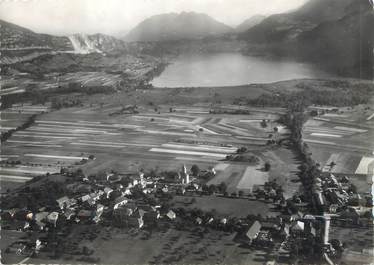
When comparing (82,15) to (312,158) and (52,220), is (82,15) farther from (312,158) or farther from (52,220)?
(312,158)

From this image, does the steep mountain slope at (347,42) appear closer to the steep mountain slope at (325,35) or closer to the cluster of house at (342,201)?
the steep mountain slope at (325,35)

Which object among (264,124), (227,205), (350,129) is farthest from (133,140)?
(350,129)

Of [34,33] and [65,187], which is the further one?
[34,33]

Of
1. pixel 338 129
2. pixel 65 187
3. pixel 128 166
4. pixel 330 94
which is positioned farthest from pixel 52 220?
pixel 330 94

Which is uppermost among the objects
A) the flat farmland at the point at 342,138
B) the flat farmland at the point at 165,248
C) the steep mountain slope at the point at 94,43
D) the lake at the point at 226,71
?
the steep mountain slope at the point at 94,43

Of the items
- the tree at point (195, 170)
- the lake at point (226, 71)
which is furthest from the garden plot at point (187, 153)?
the lake at point (226, 71)
